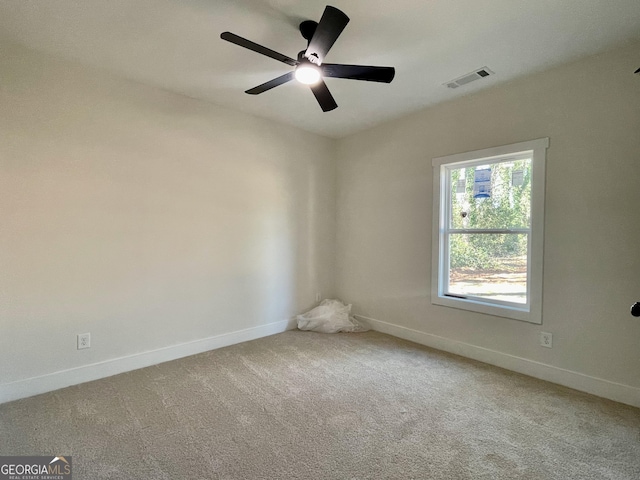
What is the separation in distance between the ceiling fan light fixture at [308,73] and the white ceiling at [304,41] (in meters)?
0.32

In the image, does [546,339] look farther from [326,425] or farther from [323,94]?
[323,94]

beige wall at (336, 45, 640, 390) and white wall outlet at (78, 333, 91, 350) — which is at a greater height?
beige wall at (336, 45, 640, 390)

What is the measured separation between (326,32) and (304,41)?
0.62 metres

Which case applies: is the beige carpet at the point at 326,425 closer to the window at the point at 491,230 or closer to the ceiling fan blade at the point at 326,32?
the window at the point at 491,230

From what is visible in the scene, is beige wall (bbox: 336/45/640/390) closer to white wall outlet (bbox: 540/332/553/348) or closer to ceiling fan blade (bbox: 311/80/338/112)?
white wall outlet (bbox: 540/332/553/348)

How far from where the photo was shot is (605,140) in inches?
93.8

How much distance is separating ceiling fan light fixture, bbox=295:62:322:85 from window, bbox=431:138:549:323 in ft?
6.00

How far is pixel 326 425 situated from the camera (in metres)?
A: 2.03

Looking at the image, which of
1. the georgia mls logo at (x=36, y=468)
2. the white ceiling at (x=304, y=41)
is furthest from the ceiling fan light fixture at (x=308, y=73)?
the georgia mls logo at (x=36, y=468)

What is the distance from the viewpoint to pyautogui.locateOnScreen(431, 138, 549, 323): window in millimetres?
2732

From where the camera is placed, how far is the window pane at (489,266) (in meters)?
2.90

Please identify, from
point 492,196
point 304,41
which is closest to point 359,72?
point 304,41

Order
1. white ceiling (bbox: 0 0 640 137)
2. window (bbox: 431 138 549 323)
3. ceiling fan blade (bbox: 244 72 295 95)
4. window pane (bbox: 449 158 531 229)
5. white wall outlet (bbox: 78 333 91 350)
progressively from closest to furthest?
white ceiling (bbox: 0 0 640 137) → ceiling fan blade (bbox: 244 72 295 95) → white wall outlet (bbox: 78 333 91 350) → window (bbox: 431 138 549 323) → window pane (bbox: 449 158 531 229)

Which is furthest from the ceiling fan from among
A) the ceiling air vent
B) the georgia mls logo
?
the georgia mls logo
